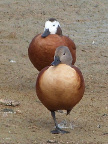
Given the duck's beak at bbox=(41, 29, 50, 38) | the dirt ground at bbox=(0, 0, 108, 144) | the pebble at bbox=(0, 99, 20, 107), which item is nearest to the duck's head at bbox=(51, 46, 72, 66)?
the dirt ground at bbox=(0, 0, 108, 144)

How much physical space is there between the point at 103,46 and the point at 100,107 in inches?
129

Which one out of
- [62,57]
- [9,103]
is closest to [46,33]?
[9,103]

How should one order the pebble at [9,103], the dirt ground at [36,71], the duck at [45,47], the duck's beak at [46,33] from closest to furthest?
the dirt ground at [36,71], the pebble at [9,103], the duck at [45,47], the duck's beak at [46,33]

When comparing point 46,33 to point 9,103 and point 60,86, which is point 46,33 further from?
point 60,86

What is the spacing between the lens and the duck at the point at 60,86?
5852 mm

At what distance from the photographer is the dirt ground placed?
19.7 ft

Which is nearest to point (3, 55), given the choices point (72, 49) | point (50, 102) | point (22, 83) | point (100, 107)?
point (22, 83)

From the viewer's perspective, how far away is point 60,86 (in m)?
5.84

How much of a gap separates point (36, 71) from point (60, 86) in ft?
9.45

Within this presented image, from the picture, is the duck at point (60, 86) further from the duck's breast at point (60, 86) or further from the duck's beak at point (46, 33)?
the duck's beak at point (46, 33)

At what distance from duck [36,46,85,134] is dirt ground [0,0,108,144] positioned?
1.05 feet

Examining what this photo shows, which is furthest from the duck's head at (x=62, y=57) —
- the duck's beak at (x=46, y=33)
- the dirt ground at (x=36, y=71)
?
the duck's beak at (x=46, y=33)

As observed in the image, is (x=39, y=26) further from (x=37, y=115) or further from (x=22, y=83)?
(x=37, y=115)

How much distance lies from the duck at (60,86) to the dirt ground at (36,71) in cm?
32
